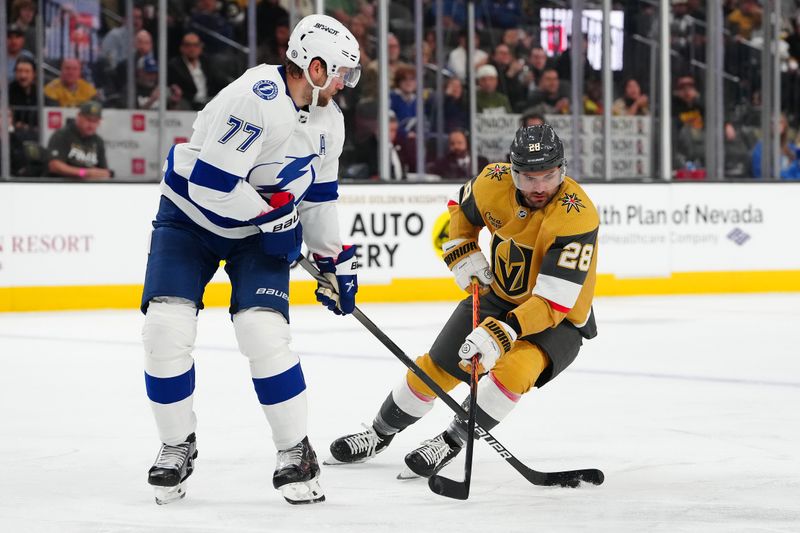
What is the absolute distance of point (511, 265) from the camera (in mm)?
3027

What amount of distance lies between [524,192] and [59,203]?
4716mm

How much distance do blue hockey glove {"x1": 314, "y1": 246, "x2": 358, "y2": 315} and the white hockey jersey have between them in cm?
3

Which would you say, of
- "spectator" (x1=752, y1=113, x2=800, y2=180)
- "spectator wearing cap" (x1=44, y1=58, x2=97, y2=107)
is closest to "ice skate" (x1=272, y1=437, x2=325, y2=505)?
"spectator wearing cap" (x1=44, y1=58, x2=97, y2=107)

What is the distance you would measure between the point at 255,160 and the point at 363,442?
84 cm

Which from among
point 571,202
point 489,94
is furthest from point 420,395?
point 489,94

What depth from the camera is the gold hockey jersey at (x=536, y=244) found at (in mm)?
2828

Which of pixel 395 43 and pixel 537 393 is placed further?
pixel 395 43

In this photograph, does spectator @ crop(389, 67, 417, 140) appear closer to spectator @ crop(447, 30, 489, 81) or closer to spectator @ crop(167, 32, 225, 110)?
spectator @ crop(447, 30, 489, 81)

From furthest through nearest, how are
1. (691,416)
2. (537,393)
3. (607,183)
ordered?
(607,183), (537,393), (691,416)

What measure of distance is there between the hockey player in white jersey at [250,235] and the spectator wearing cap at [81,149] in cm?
467

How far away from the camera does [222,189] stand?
8.50ft

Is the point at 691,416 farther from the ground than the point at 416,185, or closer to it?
closer to it

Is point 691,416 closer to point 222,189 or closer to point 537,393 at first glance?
point 537,393

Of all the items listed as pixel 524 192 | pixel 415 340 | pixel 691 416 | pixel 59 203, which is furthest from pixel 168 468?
pixel 59 203
